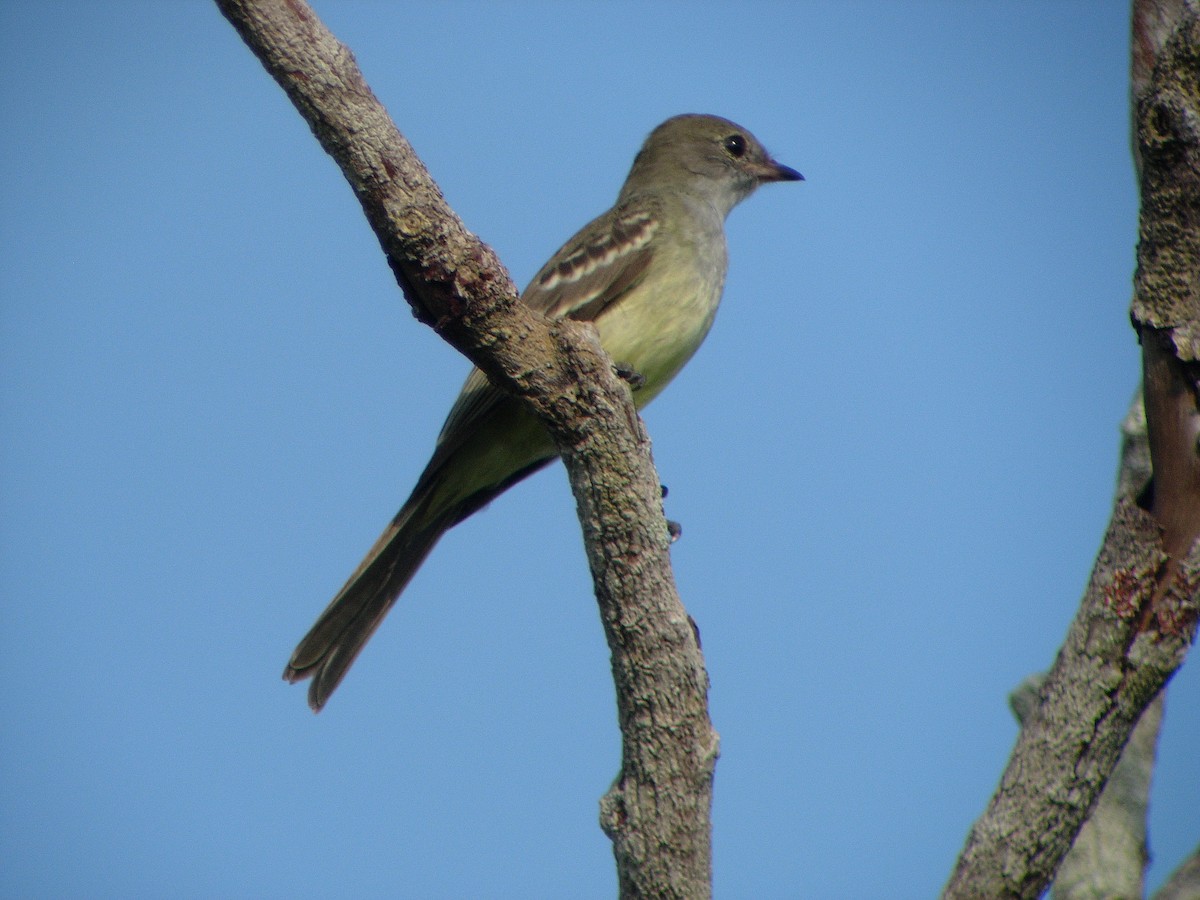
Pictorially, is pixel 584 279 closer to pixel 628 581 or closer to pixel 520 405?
pixel 520 405

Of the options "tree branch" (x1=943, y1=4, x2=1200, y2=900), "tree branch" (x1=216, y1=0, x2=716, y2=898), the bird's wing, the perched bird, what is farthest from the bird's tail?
"tree branch" (x1=943, y1=4, x2=1200, y2=900)

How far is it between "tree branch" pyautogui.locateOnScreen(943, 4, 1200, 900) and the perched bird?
92.0 inches

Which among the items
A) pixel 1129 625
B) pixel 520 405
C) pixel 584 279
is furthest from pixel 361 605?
pixel 1129 625

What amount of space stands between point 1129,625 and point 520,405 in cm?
283

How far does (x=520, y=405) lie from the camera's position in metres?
5.84

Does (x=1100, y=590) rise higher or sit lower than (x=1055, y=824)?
higher

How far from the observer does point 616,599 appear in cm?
425

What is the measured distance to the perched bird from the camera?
20.9 feet

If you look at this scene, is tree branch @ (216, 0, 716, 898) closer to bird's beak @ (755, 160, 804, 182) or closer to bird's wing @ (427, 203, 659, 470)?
bird's wing @ (427, 203, 659, 470)

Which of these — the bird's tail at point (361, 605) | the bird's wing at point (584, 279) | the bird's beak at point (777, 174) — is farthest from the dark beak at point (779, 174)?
the bird's tail at point (361, 605)

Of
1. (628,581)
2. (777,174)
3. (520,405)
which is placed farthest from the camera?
(777,174)

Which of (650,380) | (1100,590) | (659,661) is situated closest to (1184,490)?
(1100,590)

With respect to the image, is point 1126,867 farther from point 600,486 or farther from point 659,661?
point 600,486

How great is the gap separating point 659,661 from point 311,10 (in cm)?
235
